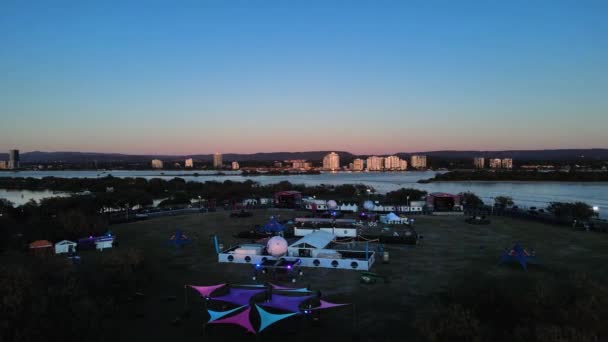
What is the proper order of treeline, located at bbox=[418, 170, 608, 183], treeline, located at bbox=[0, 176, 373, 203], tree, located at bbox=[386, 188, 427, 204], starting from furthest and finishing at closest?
treeline, located at bbox=[418, 170, 608, 183]
tree, located at bbox=[386, 188, 427, 204]
treeline, located at bbox=[0, 176, 373, 203]

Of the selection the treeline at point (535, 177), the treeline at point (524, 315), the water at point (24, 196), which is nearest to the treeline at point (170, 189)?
the water at point (24, 196)

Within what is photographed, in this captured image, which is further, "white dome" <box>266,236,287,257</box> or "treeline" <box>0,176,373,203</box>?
"treeline" <box>0,176,373,203</box>

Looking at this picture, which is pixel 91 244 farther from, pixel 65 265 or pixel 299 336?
pixel 299 336

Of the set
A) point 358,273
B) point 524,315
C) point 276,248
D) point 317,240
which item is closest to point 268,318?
point 524,315

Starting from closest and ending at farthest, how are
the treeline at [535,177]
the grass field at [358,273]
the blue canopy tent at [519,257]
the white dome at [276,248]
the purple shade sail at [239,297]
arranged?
1. the grass field at [358,273]
2. the purple shade sail at [239,297]
3. the blue canopy tent at [519,257]
4. the white dome at [276,248]
5. the treeline at [535,177]

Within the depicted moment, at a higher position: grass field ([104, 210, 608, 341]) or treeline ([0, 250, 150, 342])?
treeline ([0, 250, 150, 342])

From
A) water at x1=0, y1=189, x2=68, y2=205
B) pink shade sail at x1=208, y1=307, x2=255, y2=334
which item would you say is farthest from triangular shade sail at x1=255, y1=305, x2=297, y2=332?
water at x1=0, y1=189, x2=68, y2=205

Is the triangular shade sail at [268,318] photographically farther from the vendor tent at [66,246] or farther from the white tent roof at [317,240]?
the vendor tent at [66,246]

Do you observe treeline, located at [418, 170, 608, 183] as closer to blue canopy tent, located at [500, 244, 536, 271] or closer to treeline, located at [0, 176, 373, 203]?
treeline, located at [0, 176, 373, 203]

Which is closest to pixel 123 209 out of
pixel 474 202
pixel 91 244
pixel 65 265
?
pixel 91 244
